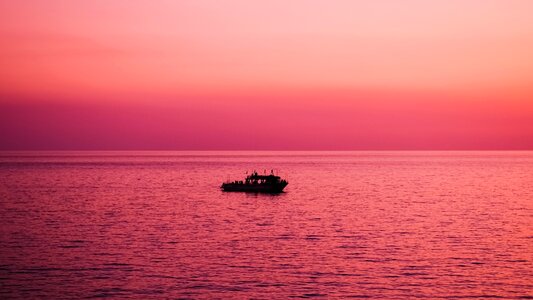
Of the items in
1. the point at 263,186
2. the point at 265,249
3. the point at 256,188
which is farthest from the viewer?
the point at 256,188

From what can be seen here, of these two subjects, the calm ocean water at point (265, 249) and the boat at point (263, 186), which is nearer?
the calm ocean water at point (265, 249)

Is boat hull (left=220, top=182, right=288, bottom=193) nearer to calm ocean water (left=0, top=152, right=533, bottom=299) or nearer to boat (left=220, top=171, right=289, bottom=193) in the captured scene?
boat (left=220, top=171, right=289, bottom=193)

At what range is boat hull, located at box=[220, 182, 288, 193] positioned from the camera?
108 m

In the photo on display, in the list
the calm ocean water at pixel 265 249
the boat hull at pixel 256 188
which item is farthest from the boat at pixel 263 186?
the calm ocean water at pixel 265 249

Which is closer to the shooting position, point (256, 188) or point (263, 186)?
point (263, 186)

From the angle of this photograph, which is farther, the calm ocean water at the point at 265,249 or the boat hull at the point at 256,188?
the boat hull at the point at 256,188

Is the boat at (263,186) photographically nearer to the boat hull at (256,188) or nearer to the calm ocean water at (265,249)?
the boat hull at (256,188)

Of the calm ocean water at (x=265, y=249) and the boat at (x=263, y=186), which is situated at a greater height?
the boat at (x=263, y=186)

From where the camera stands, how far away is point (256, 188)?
359ft

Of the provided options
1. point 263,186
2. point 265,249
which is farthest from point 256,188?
point 265,249

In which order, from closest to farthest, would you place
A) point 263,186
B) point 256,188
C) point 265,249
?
point 265,249 < point 263,186 < point 256,188

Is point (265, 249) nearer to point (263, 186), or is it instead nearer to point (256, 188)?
point (263, 186)

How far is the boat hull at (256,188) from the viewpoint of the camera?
10800 centimetres

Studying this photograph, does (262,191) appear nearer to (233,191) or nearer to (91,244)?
(233,191)
